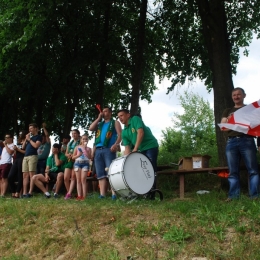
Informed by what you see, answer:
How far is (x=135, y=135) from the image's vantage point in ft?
29.2

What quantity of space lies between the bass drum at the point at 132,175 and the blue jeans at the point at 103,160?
1351 millimetres

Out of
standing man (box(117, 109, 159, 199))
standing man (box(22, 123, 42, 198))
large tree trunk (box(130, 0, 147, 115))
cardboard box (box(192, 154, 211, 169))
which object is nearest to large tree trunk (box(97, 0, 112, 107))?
large tree trunk (box(130, 0, 147, 115))

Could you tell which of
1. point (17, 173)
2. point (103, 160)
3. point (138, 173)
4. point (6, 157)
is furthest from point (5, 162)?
point (138, 173)

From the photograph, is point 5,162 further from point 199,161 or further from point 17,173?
point 199,161

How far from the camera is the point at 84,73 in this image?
19.4 m

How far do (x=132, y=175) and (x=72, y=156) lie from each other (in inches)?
130

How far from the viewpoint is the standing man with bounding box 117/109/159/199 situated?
8828 mm

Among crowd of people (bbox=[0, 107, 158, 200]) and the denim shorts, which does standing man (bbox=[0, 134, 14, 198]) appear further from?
the denim shorts

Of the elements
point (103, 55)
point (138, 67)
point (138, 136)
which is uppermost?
point (103, 55)

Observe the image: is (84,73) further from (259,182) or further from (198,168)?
(259,182)

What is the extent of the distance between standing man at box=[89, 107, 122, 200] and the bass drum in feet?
4.49

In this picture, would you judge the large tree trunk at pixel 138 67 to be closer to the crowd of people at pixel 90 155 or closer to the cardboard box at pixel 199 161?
the crowd of people at pixel 90 155

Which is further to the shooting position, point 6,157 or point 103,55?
point 103,55

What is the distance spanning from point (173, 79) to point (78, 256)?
43.4ft
